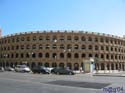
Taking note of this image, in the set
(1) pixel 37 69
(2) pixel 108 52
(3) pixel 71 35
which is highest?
(3) pixel 71 35

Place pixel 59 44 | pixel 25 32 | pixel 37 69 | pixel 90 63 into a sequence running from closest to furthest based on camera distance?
pixel 37 69 < pixel 90 63 < pixel 59 44 < pixel 25 32

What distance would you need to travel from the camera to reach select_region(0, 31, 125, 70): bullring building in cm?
8088

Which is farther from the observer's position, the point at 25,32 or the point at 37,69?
the point at 25,32

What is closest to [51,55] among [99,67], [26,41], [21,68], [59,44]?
[59,44]

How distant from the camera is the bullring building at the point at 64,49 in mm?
80875

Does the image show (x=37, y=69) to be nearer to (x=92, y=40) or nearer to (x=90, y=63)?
(x=90, y=63)

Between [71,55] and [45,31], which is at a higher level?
[45,31]

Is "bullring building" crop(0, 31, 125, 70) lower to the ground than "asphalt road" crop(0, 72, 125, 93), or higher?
higher

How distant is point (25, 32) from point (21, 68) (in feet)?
93.1

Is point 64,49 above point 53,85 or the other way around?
above

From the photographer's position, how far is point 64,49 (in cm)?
8056

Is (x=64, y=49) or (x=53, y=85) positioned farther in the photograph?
(x=64, y=49)

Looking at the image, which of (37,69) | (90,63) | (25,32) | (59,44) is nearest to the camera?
(37,69)

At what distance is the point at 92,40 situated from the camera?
269ft
